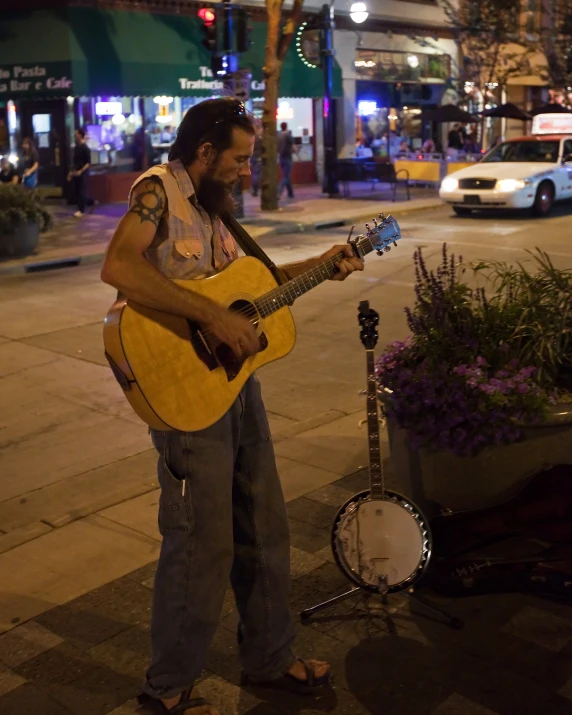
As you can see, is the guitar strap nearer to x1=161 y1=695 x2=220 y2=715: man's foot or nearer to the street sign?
x1=161 y1=695 x2=220 y2=715: man's foot

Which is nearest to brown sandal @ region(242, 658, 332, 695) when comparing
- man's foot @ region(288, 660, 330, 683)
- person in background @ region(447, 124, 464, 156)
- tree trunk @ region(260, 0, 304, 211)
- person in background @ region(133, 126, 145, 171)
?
man's foot @ region(288, 660, 330, 683)

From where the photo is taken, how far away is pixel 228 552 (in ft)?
9.66

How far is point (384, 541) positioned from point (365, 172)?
766 inches

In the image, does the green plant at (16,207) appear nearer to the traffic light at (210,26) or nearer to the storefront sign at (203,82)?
the traffic light at (210,26)

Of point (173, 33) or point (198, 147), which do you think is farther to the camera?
point (173, 33)

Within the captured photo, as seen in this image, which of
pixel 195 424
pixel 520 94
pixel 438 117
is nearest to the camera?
pixel 195 424

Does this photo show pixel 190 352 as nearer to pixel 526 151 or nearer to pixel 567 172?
pixel 567 172

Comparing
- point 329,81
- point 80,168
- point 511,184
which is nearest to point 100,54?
point 80,168

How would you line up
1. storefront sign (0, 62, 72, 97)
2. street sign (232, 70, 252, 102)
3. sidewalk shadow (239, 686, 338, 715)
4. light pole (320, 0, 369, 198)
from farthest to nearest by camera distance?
light pole (320, 0, 369, 198) → storefront sign (0, 62, 72, 97) → street sign (232, 70, 252, 102) → sidewalk shadow (239, 686, 338, 715)

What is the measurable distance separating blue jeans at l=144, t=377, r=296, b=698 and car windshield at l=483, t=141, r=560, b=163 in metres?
17.2

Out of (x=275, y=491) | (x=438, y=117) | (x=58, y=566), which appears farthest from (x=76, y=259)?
(x=438, y=117)

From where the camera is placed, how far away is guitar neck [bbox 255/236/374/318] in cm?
304

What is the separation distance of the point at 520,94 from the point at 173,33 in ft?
63.9

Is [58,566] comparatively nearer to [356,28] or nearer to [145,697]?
[145,697]
